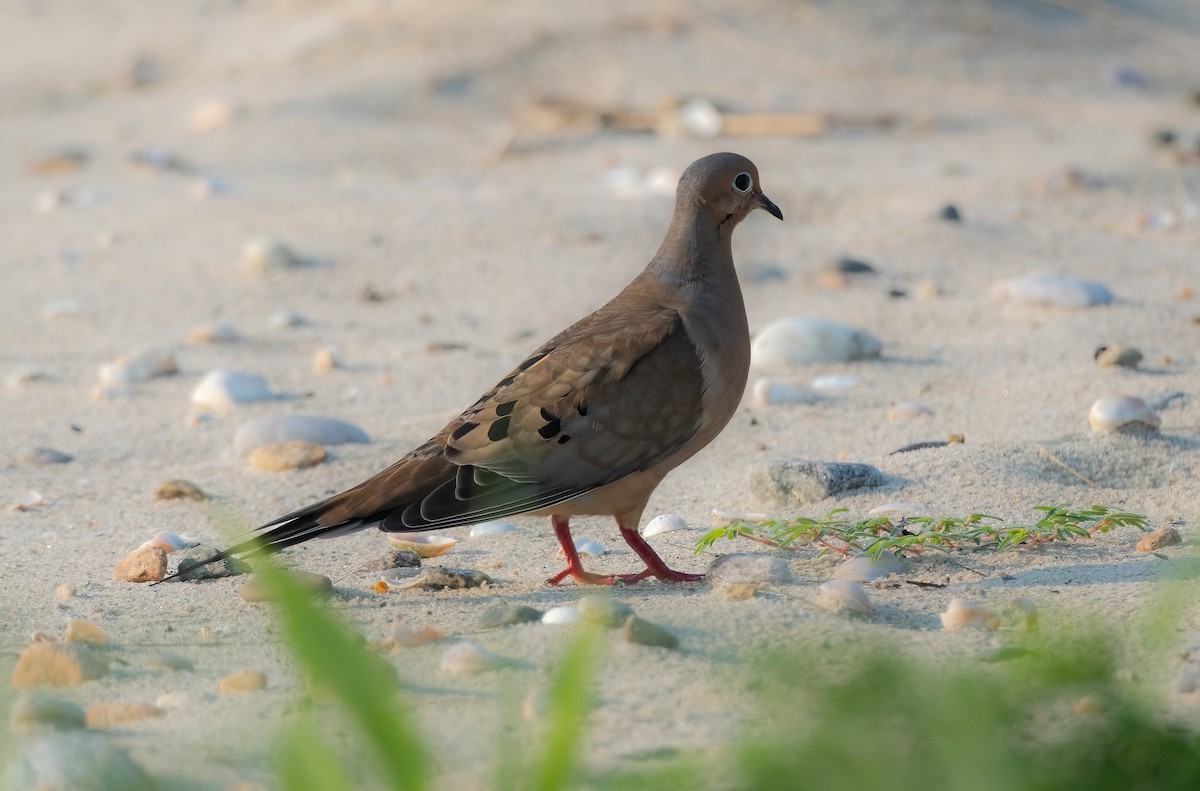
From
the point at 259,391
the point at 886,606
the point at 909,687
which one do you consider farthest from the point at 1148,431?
the point at 259,391

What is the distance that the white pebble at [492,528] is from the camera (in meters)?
4.32

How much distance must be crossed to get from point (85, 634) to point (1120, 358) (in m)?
3.68

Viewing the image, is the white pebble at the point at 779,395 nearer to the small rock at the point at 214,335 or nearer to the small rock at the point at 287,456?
the small rock at the point at 287,456

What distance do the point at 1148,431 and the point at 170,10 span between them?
11080 millimetres

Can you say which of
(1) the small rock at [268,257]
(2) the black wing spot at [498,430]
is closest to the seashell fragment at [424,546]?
(2) the black wing spot at [498,430]

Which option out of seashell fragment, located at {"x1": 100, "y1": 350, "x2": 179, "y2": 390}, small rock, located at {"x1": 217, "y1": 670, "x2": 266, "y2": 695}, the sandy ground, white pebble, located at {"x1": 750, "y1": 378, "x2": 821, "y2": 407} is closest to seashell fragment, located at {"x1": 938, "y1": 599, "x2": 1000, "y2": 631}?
the sandy ground

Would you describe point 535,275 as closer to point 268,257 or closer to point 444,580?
point 268,257

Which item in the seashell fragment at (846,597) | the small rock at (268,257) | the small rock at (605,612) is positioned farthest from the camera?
the small rock at (268,257)

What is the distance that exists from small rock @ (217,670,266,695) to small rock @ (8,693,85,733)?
285mm

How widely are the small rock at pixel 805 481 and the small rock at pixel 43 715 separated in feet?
6.87

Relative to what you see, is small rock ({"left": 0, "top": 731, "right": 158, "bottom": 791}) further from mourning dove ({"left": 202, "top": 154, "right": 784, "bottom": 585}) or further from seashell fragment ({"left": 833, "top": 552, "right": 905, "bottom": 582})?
seashell fragment ({"left": 833, "top": 552, "right": 905, "bottom": 582})

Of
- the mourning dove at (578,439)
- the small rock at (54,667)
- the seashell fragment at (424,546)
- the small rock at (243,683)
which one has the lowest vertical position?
the seashell fragment at (424,546)

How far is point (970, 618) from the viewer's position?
3.14 m

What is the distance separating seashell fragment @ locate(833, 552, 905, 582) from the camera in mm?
3516
